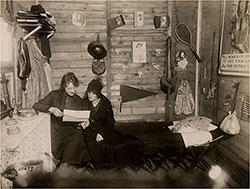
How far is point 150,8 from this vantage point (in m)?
2.83

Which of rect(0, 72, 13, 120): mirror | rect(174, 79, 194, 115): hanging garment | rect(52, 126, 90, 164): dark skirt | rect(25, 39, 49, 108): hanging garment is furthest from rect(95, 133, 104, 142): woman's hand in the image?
rect(174, 79, 194, 115): hanging garment

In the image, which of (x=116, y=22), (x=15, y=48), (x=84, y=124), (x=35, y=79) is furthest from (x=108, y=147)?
(x=116, y=22)

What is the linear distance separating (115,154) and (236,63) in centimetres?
123

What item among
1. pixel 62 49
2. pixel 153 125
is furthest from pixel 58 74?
pixel 153 125

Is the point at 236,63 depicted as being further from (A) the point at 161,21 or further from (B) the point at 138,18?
(B) the point at 138,18

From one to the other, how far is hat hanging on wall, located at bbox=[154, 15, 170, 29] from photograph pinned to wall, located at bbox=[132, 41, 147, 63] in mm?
243

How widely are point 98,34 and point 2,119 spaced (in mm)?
1428

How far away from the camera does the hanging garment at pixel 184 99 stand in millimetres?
2871

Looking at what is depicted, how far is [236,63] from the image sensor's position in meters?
2.10

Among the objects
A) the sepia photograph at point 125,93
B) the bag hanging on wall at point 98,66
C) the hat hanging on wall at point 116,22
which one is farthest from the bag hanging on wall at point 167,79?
the bag hanging on wall at point 98,66

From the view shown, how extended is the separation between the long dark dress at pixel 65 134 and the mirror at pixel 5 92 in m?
0.29

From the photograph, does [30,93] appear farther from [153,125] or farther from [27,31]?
[153,125]

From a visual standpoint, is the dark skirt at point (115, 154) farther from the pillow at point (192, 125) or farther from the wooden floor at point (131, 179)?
the pillow at point (192, 125)

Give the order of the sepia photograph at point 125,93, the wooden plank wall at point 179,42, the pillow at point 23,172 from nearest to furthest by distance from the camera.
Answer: the pillow at point 23,172 < the sepia photograph at point 125,93 < the wooden plank wall at point 179,42
